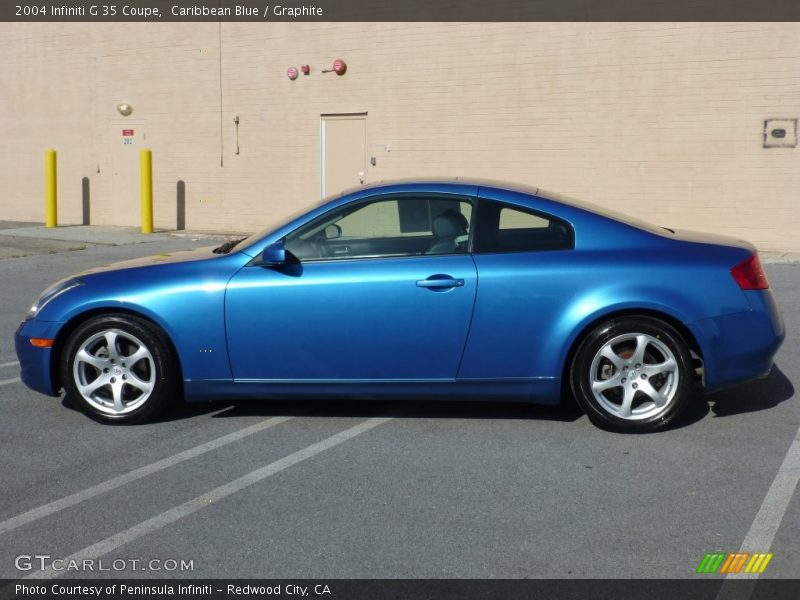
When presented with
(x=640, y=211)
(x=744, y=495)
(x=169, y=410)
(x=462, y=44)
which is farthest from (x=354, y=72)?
(x=744, y=495)

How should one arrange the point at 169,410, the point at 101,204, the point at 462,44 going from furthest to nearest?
the point at 101,204 < the point at 462,44 < the point at 169,410

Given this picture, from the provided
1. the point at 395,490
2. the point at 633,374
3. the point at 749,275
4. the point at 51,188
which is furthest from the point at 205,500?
the point at 51,188

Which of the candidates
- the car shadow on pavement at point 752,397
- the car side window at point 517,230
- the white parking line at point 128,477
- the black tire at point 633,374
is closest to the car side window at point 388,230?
the car side window at point 517,230

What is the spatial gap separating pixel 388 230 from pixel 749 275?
2115 millimetres

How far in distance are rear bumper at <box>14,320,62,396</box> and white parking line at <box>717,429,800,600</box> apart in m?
3.98

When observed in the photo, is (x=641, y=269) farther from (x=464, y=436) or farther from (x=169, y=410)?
(x=169, y=410)

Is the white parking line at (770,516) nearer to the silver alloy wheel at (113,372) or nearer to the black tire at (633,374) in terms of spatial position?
the black tire at (633,374)

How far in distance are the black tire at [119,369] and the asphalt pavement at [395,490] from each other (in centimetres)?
15

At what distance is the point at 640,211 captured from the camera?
48.2 ft

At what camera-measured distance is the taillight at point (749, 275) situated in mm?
5371

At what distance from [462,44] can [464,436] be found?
11.4 meters

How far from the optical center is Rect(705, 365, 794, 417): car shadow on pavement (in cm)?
601

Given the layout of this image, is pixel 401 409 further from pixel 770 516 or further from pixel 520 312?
pixel 770 516

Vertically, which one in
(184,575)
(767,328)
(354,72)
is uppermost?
(354,72)
